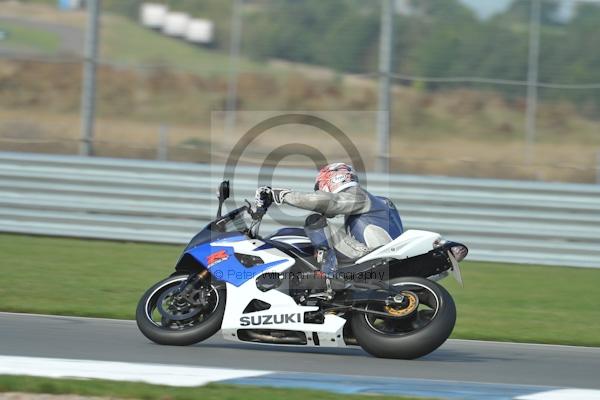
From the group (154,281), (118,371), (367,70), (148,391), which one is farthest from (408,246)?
(367,70)

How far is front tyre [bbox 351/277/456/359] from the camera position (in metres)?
7.36

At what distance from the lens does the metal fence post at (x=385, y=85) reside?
13.2 m

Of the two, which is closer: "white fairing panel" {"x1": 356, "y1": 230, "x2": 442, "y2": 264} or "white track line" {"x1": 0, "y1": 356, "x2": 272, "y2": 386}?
"white track line" {"x1": 0, "y1": 356, "x2": 272, "y2": 386}

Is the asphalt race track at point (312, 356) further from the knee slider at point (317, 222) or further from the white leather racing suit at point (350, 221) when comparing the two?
the knee slider at point (317, 222)

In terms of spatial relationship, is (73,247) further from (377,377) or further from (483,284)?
(377,377)

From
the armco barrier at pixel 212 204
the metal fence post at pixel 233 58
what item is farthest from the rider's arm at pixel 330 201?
the metal fence post at pixel 233 58

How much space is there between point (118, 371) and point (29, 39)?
11.1 meters

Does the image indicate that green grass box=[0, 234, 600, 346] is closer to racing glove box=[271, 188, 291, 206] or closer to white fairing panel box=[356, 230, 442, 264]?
white fairing panel box=[356, 230, 442, 264]

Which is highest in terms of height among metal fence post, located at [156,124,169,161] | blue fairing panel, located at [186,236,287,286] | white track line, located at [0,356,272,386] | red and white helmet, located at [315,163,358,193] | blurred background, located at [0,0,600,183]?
blurred background, located at [0,0,600,183]

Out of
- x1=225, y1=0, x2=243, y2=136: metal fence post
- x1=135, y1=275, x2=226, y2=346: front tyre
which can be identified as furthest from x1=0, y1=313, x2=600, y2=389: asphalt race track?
x1=225, y1=0, x2=243, y2=136: metal fence post

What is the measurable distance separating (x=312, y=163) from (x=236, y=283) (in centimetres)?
657

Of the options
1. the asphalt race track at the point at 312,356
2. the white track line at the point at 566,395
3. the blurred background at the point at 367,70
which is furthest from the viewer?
the blurred background at the point at 367,70

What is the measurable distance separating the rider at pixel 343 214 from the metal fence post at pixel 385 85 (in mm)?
5262

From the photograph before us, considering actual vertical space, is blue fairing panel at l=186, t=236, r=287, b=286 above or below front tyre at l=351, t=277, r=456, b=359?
above
